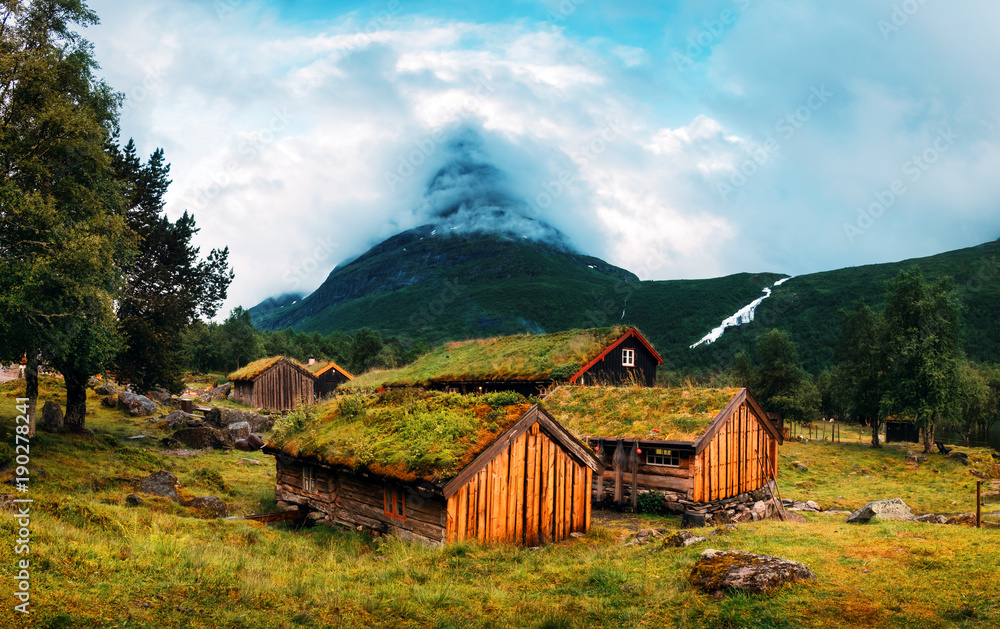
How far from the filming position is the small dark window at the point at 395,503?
1490 centimetres

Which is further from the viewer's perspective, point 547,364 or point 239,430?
point 239,430

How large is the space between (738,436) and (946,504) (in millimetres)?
10829

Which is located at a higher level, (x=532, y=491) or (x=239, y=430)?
(x=532, y=491)

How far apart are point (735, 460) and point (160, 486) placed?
851 inches

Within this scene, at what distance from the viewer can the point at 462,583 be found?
10812 millimetres

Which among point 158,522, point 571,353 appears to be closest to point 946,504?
point 571,353

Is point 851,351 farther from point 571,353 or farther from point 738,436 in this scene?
point 738,436

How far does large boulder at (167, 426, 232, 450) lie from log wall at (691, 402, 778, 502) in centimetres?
2617

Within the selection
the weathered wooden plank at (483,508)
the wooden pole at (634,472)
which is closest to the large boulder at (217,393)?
the wooden pole at (634,472)

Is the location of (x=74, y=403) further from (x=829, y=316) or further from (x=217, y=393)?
(x=829, y=316)

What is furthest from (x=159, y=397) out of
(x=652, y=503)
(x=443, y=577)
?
(x=443, y=577)

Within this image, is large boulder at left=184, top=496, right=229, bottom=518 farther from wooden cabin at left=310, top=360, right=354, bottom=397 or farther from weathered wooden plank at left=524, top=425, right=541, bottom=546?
wooden cabin at left=310, top=360, right=354, bottom=397

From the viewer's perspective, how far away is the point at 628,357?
122 ft

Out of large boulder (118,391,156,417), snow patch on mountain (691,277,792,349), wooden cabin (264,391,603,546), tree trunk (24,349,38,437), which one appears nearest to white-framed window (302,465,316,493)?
wooden cabin (264,391,603,546)
